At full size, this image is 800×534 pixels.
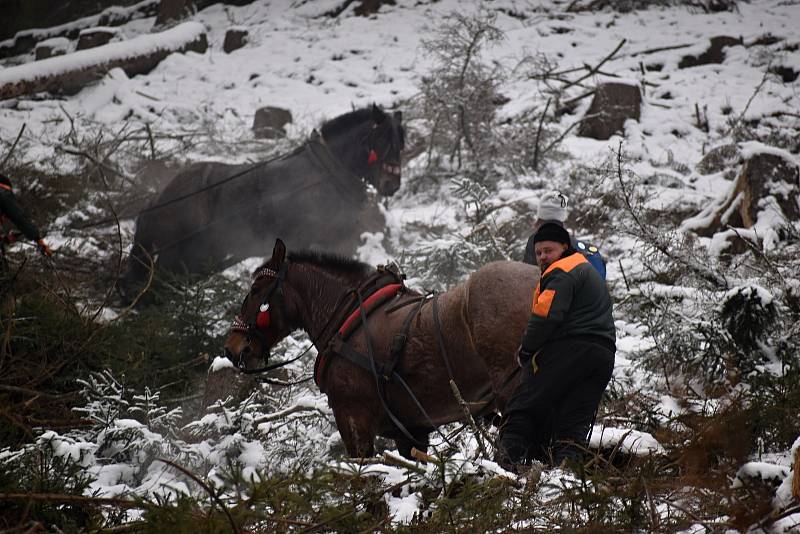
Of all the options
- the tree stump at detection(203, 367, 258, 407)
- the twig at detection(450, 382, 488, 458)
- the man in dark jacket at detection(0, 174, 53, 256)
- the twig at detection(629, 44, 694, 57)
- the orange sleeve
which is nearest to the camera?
the twig at detection(450, 382, 488, 458)

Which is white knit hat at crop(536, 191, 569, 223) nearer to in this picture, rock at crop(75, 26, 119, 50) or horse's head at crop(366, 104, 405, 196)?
horse's head at crop(366, 104, 405, 196)

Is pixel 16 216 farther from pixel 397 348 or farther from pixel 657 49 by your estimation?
pixel 657 49

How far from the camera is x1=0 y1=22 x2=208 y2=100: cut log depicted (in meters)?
12.4

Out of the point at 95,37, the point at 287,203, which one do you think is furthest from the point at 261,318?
the point at 95,37

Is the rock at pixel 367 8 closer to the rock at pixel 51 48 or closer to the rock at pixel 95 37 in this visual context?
the rock at pixel 95 37

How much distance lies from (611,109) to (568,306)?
31.8 ft

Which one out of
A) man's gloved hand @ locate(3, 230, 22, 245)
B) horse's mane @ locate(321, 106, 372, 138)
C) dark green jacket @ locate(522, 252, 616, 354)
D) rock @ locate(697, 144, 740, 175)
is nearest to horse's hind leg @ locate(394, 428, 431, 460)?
dark green jacket @ locate(522, 252, 616, 354)

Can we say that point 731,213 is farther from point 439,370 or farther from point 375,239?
point 439,370

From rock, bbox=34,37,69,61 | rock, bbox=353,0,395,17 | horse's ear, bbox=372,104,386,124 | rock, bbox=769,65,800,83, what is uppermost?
horse's ear, bbox=372,104,386,124

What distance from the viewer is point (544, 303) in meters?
3.26

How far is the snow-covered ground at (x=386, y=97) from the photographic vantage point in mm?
4688

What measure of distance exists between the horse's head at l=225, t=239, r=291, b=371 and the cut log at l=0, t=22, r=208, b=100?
9.89 m

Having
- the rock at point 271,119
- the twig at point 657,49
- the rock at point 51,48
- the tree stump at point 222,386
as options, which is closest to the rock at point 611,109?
the twig at point 657,49

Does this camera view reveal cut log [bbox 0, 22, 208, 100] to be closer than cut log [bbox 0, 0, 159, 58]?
Yes
